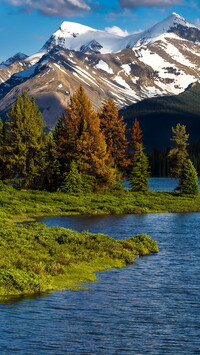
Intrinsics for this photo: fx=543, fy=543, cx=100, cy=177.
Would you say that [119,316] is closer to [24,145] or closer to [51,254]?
[51,254]

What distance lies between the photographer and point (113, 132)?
296 feet

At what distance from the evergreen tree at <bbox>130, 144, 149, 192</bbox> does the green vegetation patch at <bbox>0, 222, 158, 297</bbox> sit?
43.8 m

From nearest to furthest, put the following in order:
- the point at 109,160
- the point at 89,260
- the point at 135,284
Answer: the point at 135,284 → the point at 89,260 → the point at 109,160

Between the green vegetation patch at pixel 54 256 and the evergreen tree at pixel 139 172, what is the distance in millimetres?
43850

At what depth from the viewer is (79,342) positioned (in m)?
20.1

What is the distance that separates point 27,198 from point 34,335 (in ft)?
172

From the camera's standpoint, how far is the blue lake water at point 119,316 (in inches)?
778

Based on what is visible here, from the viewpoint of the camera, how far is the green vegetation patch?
27.0 meters

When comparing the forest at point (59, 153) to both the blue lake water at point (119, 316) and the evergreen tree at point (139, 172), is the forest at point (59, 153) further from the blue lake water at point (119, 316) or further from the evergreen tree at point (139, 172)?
the blue lake water at point (119, 316)

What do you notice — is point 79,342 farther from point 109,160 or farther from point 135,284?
point 109,160

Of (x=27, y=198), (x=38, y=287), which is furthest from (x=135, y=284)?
(x=27, y=198)

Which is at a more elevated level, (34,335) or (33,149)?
(33,149)

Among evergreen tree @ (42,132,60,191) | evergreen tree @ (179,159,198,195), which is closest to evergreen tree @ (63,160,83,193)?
evergreen tree @ (42,132,60,191)

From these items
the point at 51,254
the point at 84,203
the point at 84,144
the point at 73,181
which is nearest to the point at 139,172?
the point at 84,144
